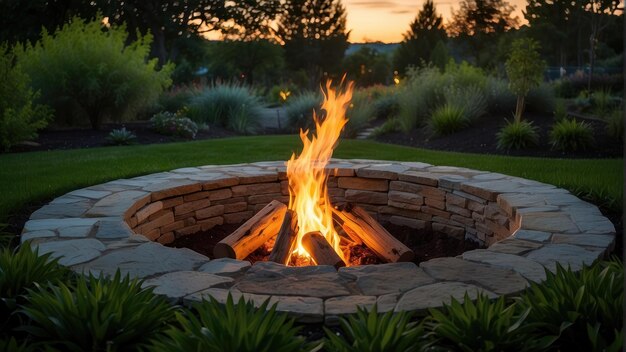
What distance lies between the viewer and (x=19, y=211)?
465 centimetres

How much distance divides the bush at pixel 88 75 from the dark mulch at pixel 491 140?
4891 millimetres

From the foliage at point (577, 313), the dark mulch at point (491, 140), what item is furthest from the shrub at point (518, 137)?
the foliage at point (577, 313)

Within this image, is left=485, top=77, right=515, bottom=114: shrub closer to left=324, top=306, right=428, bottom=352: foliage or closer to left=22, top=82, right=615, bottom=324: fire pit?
left=22, top=82, right=615, bottom=324: fire pit

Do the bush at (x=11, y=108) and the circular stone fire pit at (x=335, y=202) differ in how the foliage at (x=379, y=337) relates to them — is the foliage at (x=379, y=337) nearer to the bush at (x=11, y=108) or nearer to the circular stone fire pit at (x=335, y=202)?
the circular stone fire pit at (x=335, y=202)

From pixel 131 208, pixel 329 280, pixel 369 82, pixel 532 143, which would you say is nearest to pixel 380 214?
pixel 131 208

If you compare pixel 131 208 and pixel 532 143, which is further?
pixel 532 143

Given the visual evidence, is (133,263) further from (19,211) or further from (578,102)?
(578,102)

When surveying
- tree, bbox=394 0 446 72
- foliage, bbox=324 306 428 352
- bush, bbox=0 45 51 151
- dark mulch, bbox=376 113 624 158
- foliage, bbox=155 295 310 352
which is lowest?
dark mulch, bbox=376 113 624 158

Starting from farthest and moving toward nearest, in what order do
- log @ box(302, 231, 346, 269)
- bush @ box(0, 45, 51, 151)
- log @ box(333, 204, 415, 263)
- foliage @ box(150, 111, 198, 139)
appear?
foliage @ box(150, 111, 198, 139) < bush @ box(0, 45, 51, 151) < log @ box(333, 204, 415, 263) < log @ box(302, 231, 346, 269)

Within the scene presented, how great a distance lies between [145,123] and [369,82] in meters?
37.4

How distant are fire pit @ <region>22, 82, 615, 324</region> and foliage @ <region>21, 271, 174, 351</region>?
30 centimetres

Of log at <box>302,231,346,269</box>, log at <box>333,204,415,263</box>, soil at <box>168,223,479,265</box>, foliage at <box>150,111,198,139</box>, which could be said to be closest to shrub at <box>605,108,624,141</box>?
soil at <box>168,223,479,265</box>

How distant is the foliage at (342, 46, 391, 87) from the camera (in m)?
47.8

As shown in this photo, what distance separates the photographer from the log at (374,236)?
4048mm
